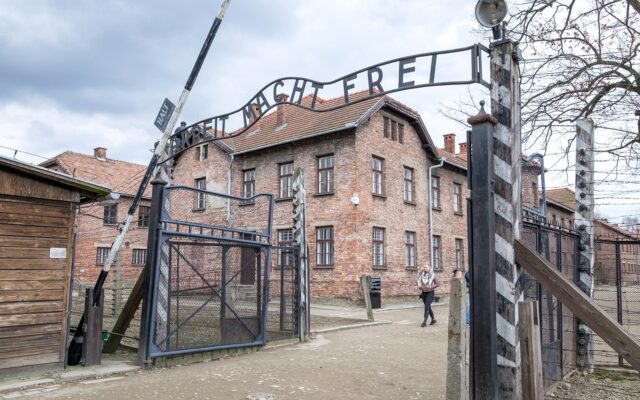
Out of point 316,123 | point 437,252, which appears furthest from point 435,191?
point 316,123

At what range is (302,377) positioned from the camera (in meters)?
7.73

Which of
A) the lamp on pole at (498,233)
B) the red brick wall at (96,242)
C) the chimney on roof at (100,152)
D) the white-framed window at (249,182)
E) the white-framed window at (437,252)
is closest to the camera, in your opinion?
the lamp on pole at (498,233)

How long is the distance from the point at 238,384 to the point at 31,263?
3463 millimetres

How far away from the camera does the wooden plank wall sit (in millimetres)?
7293

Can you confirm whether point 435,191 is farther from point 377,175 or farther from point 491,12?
point 491,12

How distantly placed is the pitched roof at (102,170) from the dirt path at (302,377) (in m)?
25.7

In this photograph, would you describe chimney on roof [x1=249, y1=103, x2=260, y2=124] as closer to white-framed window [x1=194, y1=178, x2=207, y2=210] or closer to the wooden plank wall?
the wooden plank wall

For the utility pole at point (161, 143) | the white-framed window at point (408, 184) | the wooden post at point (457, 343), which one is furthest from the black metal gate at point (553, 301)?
the white-framed window at point (408, 184)

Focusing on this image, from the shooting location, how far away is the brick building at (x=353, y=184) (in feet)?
70.6

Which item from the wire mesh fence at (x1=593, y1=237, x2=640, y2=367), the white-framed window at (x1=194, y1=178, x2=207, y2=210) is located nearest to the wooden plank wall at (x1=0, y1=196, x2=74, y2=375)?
the wire mesh fence at (x1=593, y1=237, x2=640, y2=367)

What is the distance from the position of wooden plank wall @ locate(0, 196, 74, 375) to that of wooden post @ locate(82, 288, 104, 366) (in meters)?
0.45

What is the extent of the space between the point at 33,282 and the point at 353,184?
15.0 m

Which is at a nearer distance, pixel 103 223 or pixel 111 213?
pixel 103 223

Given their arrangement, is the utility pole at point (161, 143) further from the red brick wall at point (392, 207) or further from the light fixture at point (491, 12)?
the red brick wall at point (392, 207)
